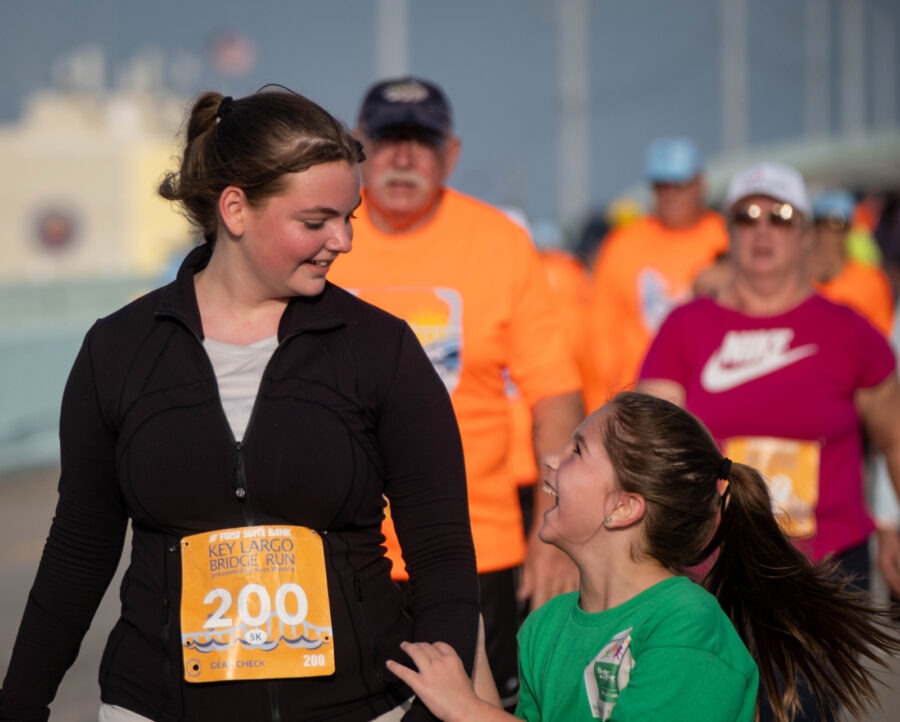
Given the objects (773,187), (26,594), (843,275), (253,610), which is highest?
(843,275)

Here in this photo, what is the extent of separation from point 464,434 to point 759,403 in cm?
120

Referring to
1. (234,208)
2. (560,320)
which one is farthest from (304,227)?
(560,320)

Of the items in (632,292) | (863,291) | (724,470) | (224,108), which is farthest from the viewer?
(863,291)

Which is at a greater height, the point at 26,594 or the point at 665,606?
the point at 665,606

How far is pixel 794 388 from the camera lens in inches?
210

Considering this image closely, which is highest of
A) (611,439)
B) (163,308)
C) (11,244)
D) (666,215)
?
(11,244)

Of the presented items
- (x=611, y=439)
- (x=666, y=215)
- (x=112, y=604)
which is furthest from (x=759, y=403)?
(x=112, y=604)

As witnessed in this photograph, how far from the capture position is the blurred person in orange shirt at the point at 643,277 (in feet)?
28.4

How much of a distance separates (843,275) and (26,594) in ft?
18.0

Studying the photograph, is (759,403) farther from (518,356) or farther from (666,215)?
(666,215)

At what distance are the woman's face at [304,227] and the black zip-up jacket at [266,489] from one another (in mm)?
84

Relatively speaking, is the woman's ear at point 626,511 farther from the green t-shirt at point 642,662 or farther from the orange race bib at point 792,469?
the orange race bib at point 792,469

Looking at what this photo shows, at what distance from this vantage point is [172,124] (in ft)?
12.1

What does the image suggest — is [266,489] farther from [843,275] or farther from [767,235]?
[843,275]
